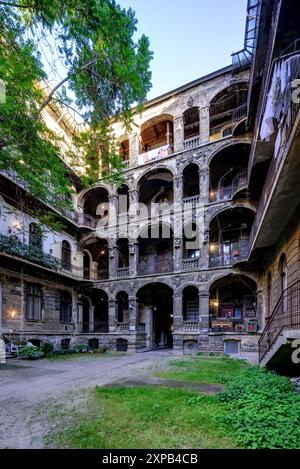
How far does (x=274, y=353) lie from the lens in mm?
8523

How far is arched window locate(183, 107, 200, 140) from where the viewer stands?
882 inches

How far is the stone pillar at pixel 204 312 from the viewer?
17922mm

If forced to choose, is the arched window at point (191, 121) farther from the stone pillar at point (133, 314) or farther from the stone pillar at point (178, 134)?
the stone pillar at point (133, 314)

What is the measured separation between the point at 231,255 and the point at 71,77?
15.8m

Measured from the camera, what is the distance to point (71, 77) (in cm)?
718

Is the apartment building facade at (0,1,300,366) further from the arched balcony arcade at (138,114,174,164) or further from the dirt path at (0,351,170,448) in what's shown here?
the dirt path at (0,351,170,448)

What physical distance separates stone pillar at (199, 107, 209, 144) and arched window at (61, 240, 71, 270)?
43.2 ft

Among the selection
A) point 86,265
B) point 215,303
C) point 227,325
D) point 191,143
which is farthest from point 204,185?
point 86,265

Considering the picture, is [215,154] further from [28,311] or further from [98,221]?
[28,311]

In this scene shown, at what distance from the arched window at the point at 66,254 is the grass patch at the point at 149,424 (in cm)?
1661

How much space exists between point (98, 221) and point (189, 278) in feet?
33.5

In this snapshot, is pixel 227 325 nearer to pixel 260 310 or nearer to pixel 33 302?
pixel 260 310

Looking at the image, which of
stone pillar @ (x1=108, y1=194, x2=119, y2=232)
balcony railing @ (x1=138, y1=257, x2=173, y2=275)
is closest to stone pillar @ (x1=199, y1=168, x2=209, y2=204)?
balcony railing @ (x1=138, y1=257, x2=173, y2=275)

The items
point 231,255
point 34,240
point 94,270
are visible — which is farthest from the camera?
point 94,270
